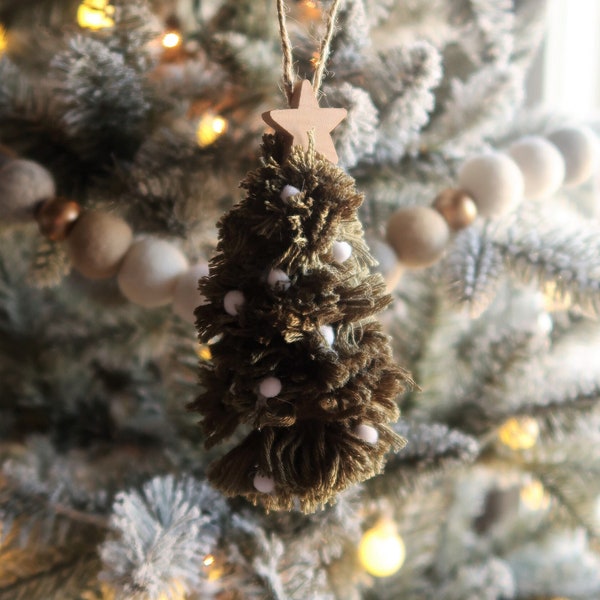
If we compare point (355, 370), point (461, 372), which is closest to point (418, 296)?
point (461, 372)

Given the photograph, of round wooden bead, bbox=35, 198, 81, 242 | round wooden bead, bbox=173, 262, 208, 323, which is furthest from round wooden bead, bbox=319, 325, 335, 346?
round wooden bead, bbox=35, 198, 81, 242

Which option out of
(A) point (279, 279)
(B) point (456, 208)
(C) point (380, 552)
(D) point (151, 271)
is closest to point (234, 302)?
(A) point (279, 279)

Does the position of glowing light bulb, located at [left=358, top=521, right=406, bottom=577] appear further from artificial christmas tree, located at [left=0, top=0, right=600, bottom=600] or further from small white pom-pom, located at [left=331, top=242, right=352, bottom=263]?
small white pom-pom, located at [left=331, top=242, right=352, bottom=263]

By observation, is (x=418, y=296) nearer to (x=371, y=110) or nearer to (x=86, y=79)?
(x=371, y=110)

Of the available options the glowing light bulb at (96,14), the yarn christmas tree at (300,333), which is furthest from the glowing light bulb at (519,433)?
the glowing light bulb at (96,14)

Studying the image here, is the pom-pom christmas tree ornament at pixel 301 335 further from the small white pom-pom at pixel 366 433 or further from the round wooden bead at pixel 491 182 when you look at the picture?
the round wooden bead at pixel 491 182

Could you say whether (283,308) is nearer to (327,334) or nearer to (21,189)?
(327,334)
